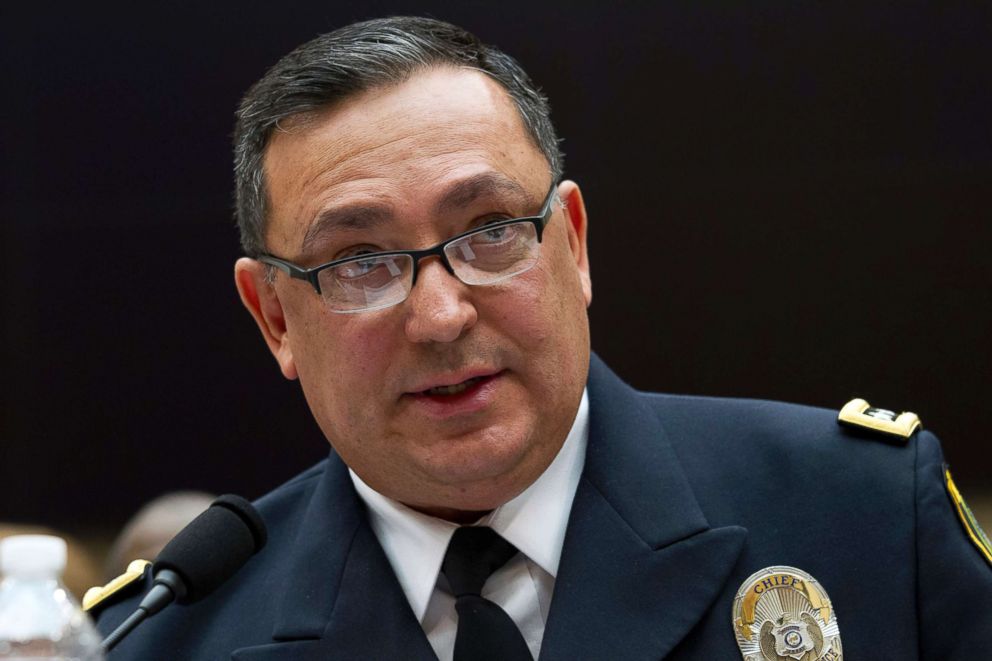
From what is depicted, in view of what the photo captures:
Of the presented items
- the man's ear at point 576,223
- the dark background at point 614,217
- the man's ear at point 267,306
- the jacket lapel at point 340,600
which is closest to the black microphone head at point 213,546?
the jacket lapel at point 340,600

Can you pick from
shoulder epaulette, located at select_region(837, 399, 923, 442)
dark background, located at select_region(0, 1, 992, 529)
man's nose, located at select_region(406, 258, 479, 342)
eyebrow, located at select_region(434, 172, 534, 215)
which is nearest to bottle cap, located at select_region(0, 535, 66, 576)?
man's nose, located at select_region(406, 258, 479, 342)

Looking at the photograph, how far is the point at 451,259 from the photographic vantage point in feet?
6.00

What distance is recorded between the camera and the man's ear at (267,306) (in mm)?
2096

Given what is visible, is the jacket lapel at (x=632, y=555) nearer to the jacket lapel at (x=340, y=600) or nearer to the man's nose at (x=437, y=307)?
the jacket lapel at (x=340, y=600)

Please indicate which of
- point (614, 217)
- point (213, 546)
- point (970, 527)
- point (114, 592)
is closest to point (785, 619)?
point (970, 527)

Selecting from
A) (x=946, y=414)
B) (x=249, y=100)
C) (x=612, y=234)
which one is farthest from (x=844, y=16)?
(x=249, y=100)

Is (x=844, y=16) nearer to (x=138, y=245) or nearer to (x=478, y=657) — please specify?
(x=138, y=245)

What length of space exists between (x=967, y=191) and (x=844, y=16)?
2.09 feet

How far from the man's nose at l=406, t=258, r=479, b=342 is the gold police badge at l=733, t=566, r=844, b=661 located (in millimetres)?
533

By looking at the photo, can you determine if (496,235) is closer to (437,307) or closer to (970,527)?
(437,307)

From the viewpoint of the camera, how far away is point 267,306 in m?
2.13

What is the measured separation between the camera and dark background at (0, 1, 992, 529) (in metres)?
4.04

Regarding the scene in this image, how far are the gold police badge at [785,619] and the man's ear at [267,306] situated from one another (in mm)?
754

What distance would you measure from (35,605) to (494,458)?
2.23 feet
